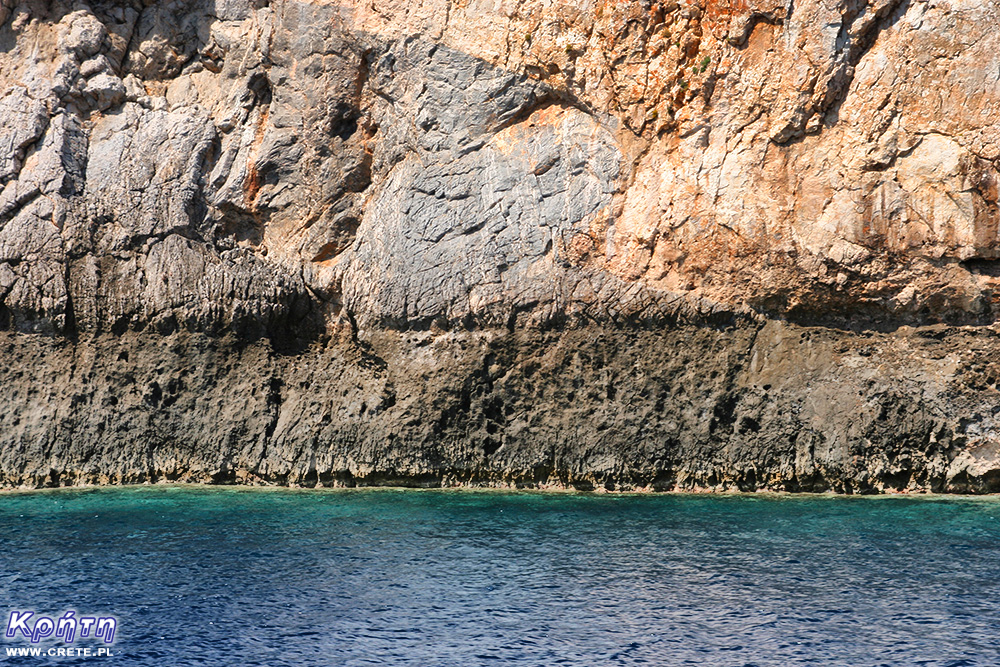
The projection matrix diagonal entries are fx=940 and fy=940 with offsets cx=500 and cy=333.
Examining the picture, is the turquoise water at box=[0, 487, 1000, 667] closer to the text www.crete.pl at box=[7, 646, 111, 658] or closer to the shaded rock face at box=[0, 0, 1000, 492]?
the text www.crete.pl at box=[7, 646, 111, 658]

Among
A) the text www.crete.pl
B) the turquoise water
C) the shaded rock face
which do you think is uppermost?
the shaded rock face

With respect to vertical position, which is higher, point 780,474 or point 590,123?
point 590,123

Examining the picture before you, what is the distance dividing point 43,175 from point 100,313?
2593mm

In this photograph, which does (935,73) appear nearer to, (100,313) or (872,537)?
(872,537)

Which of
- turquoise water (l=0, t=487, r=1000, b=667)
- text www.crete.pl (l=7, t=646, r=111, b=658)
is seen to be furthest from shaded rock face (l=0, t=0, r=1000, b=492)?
text www.crete.pl (l=7, t=646, r=111, b=658)

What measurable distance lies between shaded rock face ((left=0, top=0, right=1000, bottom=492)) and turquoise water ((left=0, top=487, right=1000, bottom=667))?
56.0 inches

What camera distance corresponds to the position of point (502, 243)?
15453 mm

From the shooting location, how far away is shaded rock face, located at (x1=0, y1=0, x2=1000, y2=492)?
1388cm

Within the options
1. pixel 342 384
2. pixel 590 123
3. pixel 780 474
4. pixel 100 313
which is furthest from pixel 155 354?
pixel 780 474

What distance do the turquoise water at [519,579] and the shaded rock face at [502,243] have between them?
142 cm

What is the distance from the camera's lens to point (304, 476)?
51.2ft

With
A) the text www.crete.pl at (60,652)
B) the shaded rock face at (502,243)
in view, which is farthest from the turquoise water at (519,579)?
the shaded rock face at (502,243)

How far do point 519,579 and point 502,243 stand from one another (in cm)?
679

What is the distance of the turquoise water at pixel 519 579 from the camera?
8.09 metres
